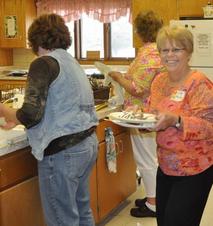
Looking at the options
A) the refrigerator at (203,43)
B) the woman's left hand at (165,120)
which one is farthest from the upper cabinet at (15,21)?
the woman's left hand at (165,120)

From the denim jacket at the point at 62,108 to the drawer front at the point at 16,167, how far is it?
0.14 meters

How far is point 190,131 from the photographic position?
198 cm

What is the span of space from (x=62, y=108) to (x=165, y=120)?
19.7 inches

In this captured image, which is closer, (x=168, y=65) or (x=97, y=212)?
(x=168, y=65)

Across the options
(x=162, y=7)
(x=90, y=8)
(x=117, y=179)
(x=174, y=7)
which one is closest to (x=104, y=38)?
(x=90, y=8)

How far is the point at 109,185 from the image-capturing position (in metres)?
3.26

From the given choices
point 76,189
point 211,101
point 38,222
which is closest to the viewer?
point 211,101

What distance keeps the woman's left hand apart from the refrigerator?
2628 millimetres

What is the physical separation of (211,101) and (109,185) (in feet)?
4.73

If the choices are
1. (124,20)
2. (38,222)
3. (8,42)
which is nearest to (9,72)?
(8,42)

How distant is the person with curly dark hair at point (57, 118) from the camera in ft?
6.81

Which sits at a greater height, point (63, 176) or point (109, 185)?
point (63, 176)

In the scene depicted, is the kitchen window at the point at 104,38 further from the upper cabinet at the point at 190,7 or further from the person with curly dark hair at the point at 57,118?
the person with curly dark hair at the point at 57,118

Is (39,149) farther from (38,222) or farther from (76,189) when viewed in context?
(38,222)
